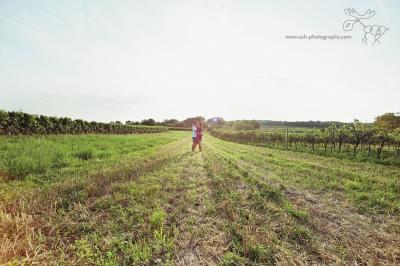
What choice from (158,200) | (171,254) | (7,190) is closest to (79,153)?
(7,190)

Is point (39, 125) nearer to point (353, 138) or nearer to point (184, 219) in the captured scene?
point (184, 219)

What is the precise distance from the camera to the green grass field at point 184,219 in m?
3.00

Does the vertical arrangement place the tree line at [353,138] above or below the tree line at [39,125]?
below

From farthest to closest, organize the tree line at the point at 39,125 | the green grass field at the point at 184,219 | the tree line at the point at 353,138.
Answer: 1. the tree line at the point at 353,138
2. the tree line at the point at 39,125
3. the green grass field at the point at 184,219

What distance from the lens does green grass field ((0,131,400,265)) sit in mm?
2998

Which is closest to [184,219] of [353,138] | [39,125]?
[39,125]

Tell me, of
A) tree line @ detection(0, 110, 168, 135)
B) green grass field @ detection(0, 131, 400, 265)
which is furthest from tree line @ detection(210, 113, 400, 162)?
tree line @ detection(0, 110, 168, 135)

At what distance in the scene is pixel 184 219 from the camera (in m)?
4.11

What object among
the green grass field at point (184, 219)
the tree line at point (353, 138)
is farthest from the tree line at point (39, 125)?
the tree line at point (353, 138)

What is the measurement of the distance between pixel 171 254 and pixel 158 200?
2025 millimetres

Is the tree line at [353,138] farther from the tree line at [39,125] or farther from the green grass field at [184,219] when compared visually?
the tree line at [39,125]

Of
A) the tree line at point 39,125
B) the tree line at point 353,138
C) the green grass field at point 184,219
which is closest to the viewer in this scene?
the green grass field at point 184,219

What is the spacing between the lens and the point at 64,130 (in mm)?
22547

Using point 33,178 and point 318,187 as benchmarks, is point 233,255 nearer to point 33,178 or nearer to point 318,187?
point 318,187
